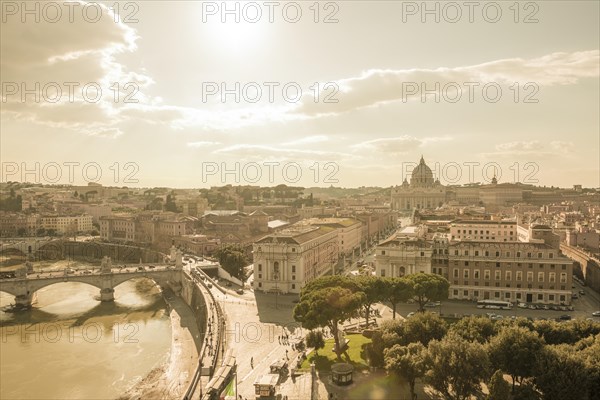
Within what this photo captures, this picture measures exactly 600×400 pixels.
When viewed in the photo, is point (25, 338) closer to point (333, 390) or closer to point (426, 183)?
point (333, 390)

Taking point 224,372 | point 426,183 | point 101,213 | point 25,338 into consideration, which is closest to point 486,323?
point 224,372

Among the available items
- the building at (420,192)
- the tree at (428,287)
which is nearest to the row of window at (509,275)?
the tree at (428,287)

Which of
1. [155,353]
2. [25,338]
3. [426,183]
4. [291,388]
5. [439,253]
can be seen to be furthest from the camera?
[426,183]

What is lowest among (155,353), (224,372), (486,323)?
(155,353)

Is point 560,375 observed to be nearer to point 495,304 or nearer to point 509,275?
point 495,304

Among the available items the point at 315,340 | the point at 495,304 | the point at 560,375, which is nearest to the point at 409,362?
the point at 560,375

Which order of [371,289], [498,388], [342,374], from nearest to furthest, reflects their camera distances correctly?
[498,388] → [342,374] → [371,289]
